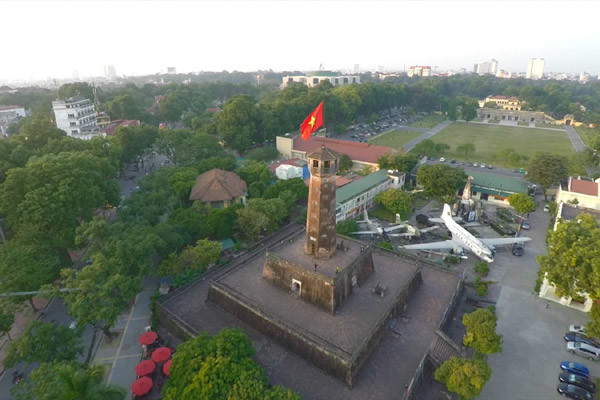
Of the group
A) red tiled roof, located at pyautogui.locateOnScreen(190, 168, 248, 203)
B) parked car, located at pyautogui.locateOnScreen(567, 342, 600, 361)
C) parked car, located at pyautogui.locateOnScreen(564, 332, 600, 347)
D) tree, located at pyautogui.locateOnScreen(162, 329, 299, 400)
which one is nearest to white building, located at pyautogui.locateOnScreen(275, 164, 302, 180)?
red tiled roof, located at pyautogui.locateOnScreen(190, 168, 248, 203)

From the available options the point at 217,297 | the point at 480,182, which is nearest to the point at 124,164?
the point at 217,297

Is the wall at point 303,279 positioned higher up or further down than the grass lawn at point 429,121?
further down

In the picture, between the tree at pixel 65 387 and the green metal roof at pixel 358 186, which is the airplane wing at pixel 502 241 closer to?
the green metal roof at pixel 358 186

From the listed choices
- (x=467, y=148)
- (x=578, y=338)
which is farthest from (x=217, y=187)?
(x=467, y=148)

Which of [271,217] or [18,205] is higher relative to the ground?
[18,205]

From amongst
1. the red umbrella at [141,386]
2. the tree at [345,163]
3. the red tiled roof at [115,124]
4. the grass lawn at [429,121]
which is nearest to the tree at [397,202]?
the tree at [345,163]

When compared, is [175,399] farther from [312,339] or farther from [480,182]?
[480,182]

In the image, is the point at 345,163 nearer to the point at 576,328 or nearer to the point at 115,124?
the point at 576,328
